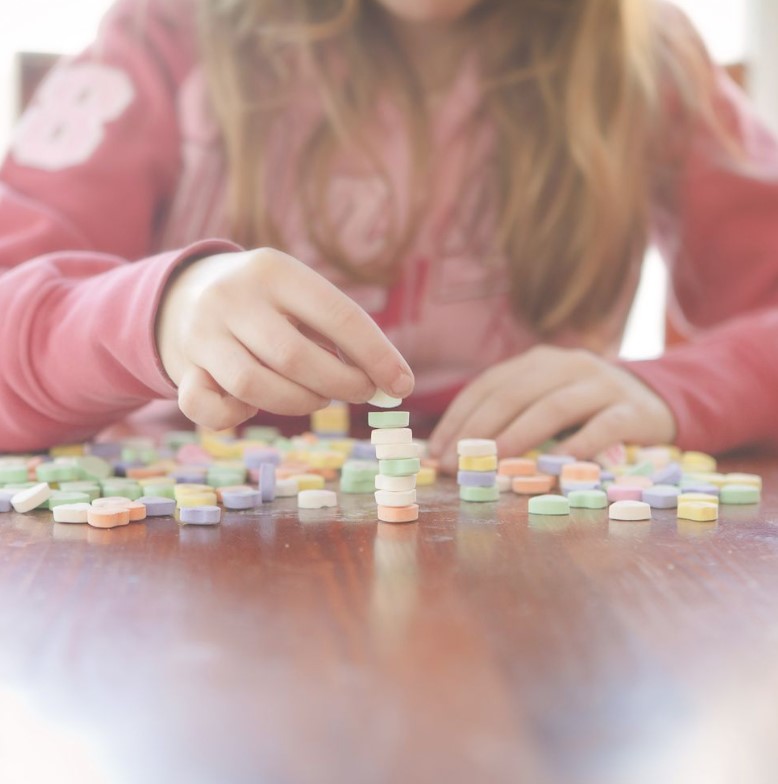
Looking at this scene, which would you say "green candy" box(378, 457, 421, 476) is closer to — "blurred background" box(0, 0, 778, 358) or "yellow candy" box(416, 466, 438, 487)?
"yellow candy" box(416, 466, 438, 487)

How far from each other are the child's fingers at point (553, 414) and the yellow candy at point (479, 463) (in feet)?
0.42

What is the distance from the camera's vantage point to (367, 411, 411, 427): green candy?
26.3 inches

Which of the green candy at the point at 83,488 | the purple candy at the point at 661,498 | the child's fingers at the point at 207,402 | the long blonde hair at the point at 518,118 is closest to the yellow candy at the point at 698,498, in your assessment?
the purple candy at the point at 661,498

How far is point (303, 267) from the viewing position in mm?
664

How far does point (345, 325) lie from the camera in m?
0.64

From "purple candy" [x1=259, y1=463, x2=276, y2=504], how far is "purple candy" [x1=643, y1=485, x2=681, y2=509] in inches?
10.6

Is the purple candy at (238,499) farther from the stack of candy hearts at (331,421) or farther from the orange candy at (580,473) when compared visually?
the stack of candy hearts at (331,421)

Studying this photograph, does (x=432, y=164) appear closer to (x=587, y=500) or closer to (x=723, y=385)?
(x=723, y=385)

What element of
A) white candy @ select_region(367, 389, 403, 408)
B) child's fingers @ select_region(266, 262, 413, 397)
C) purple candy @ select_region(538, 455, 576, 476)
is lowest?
purple candy @ select_region(538, 455, 576, 476)

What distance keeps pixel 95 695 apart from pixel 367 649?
11 centimetres

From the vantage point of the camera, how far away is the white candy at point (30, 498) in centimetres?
68

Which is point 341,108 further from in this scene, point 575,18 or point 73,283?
point 73,283

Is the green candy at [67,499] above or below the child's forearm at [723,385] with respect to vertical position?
above

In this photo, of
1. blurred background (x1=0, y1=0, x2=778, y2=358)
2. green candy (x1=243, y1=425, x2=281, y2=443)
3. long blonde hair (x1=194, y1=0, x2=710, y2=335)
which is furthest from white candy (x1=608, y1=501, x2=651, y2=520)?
blurred background (x1=0, y1=0, x2=778, y2=358)
